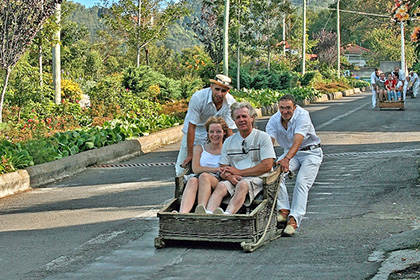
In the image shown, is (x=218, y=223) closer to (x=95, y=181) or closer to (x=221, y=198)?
(x=221, y=198)

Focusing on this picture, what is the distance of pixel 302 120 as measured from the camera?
8.34 meters

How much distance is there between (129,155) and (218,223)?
915 cm

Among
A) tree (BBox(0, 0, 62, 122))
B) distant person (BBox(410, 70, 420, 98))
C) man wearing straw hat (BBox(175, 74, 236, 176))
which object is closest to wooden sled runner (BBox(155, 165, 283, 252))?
man wearing straw hat (BBox(175, 74, 236, 176))

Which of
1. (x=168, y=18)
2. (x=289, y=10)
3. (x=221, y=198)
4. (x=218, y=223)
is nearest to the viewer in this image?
(x=218, y=223)

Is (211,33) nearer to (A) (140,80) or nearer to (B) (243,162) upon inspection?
(A) (140,80)

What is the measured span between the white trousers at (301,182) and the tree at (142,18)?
22635 mm

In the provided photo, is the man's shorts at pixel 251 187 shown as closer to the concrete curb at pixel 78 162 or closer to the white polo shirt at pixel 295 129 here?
the white polo shirt at pixel 295 129

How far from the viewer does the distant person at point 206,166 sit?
791cm

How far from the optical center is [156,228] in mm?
8570

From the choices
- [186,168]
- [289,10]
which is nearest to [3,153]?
[186,168]

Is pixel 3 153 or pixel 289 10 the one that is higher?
pixel 289 10

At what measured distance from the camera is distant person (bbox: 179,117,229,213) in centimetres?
791

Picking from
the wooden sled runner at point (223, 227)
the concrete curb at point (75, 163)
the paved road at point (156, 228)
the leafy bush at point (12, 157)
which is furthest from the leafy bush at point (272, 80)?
the wooden sled runner at point (223, 227)

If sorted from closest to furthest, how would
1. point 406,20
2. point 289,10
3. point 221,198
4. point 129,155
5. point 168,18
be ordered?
point 221,198, point 406,20, point 129,155, point 168,18, point 289,10
